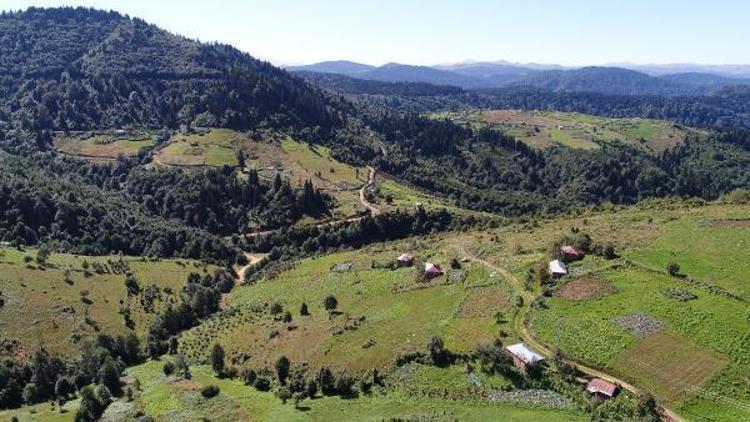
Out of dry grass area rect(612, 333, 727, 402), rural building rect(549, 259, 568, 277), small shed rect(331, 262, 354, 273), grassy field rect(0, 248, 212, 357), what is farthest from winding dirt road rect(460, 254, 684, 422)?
grassy field rect(0, 248, 212, 357)

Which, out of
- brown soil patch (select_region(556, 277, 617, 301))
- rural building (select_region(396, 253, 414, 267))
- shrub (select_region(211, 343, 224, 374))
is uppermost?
brown soil patch (select_region(556, 277, 617, 301))

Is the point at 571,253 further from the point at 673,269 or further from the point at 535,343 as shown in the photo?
the point at 535,343

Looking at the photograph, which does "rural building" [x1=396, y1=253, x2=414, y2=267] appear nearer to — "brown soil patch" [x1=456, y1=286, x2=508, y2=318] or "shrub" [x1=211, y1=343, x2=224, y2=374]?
"brown soil patch" [x1=456, y1=286, x2=508, y2=318]

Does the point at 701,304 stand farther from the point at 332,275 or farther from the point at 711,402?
the point at 332,275

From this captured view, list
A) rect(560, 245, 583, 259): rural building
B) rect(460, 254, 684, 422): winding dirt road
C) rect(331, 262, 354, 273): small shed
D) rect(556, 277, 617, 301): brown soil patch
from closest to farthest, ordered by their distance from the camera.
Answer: rect(460, 254, 684, 422): winding dirt road < rect(556, 277, 617, 301): brown soil patch < rect(560, 245, 583, 259): rural building < rect(331, 262, 354, 273): small shed

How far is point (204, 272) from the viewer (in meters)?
156

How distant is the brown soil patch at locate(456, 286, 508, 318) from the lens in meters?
89.7

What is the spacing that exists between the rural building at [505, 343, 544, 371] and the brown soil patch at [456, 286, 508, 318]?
1361cm

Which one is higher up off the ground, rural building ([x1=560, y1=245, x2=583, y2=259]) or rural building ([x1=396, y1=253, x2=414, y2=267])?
rural building ([x1=560, y1=245, x2=583, y2=259])

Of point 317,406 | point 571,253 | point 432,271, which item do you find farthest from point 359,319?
point 571,253

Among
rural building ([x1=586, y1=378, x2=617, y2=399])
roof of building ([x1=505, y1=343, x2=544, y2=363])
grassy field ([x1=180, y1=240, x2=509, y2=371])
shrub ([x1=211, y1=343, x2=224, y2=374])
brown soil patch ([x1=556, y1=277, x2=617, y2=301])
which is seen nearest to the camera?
rural building ([x1=586, y1=378, x2=617, y2=399])

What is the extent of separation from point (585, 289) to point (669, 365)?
67.8ft

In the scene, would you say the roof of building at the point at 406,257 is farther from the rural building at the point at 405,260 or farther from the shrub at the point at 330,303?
the shrub at the point at 330,303

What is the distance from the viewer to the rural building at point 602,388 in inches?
2557
